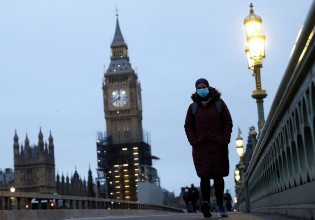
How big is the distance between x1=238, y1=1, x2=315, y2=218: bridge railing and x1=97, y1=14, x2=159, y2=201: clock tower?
122169 mm

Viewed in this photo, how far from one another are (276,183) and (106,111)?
15380 cm

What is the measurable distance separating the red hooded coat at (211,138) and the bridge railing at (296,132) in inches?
27.1

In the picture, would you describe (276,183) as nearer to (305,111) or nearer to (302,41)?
(305,111)

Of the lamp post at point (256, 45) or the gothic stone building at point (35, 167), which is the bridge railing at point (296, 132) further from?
the gothic stone building at point (35, 167)

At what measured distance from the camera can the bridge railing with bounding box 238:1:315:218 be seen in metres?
4.14

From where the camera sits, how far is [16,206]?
1430cm

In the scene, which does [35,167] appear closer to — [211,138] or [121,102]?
[121,102]

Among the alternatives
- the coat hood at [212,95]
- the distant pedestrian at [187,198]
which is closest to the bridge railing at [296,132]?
the coat hood at [212,95]

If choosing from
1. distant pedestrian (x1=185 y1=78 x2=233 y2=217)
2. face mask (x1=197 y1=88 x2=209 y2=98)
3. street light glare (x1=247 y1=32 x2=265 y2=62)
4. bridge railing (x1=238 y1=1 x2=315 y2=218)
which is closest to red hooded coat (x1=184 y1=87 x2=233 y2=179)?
distant pedestrian (x1=185 y1=78 x2=233 y2=217)

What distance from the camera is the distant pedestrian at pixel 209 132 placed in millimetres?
8781

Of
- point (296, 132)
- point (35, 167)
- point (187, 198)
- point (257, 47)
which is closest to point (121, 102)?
point (35, 167)

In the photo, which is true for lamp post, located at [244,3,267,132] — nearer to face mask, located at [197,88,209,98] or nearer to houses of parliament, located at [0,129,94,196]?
face mask, located at [197,88,209,98]

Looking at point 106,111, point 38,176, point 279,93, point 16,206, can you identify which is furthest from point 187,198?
point 106,111

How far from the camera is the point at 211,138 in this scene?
8773 millimetres
